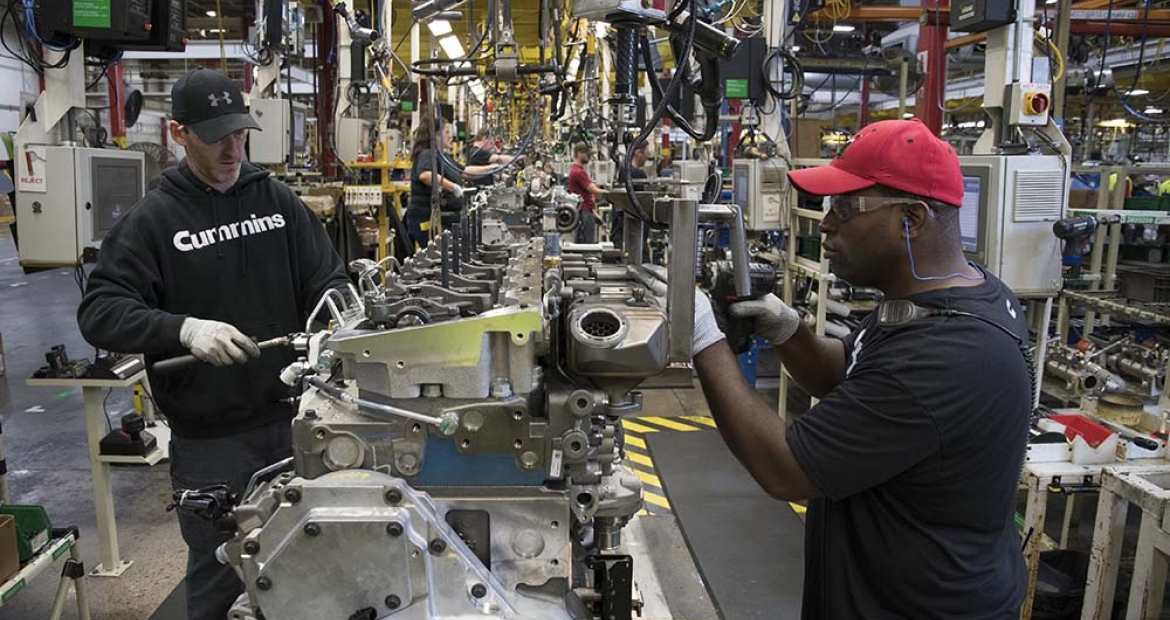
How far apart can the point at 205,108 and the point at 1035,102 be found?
332 centimetres

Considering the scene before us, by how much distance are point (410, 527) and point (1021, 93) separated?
11.2 feet

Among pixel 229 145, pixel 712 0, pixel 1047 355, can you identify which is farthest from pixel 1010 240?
pixel 229 145

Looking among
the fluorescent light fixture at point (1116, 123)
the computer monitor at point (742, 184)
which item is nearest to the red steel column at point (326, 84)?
the computer monitor at point (742, 184)

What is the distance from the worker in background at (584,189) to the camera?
7657 mm

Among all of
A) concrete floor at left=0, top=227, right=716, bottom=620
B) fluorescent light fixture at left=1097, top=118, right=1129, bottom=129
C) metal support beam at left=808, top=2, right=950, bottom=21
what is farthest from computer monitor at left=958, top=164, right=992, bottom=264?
fluorescent light fixture at left=1097, top=118, right=1129, bottom=129

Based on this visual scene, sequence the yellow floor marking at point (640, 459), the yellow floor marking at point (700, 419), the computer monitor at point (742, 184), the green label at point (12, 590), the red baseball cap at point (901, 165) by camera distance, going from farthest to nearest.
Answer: the yellow floor marking at point (700, 419), the computer monitor at point (742, 184), the yellow floor marking at point (640, 459), the green label at point (12, 590), the red baseball cap at point (901, 165)

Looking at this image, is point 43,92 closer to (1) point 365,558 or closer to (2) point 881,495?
(1) point 365,558

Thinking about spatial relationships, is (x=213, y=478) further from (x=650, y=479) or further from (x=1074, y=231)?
(x=1074, y=231)

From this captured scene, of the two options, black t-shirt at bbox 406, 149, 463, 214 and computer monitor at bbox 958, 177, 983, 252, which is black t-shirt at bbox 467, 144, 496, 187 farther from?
computer monitor at bbox 958, 177, 983, 252

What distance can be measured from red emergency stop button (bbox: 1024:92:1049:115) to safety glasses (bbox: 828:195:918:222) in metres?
2.53

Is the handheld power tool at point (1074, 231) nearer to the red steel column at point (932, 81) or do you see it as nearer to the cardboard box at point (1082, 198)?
the cardboard box at point (1082, 198)

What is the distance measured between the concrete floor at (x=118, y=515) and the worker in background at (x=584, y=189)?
1.99 meters

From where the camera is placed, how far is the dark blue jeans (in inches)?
87.4

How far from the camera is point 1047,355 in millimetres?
4086
